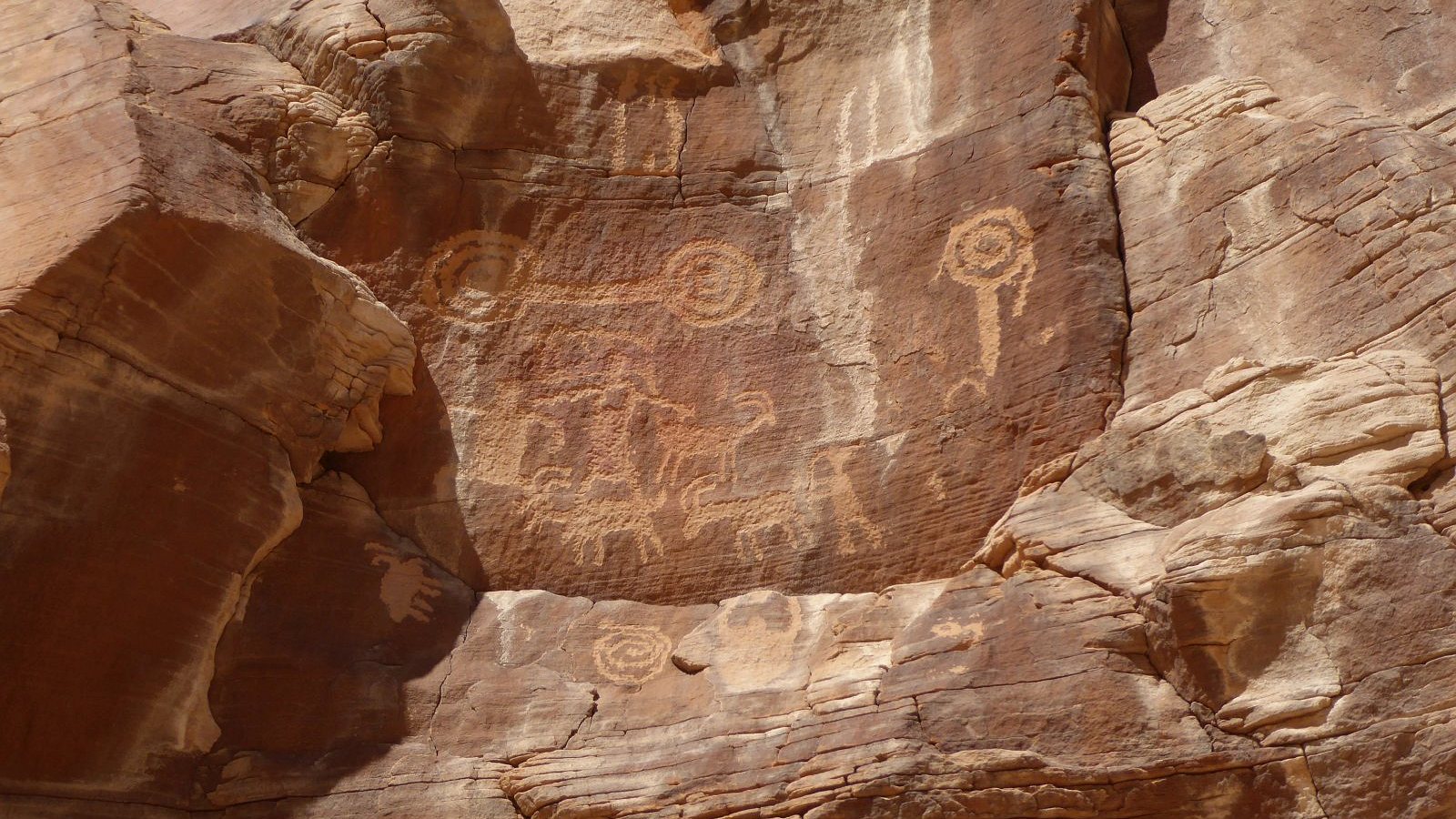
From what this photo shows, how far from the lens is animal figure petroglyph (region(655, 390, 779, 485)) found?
641 centimetres

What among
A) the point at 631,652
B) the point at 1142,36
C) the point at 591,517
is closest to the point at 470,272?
the point at 591,517

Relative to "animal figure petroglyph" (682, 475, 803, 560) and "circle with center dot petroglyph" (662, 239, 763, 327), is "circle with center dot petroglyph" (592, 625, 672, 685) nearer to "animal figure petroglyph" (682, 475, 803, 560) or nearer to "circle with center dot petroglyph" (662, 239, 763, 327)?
"animal figure petroglyph" (682, 475, 803, 560)

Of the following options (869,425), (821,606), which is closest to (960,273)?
(869,425)

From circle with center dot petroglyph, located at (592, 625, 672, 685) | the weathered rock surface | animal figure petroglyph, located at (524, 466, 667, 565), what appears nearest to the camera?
the weathered rock surface

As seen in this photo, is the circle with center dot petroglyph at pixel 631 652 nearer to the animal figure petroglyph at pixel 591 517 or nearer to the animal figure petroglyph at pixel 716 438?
the animal figure petroglyph at pixel 591 517

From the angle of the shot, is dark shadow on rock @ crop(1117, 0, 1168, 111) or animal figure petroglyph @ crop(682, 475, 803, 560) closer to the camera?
animal figure petroglyph @ crop(682, 475, 803, 560)

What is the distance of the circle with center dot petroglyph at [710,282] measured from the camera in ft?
22.2

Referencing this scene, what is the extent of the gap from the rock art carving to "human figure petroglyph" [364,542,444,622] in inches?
48.7

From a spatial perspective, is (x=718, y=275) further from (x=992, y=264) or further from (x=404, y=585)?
(x=404, y=585)

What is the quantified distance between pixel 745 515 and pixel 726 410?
1.81 ft

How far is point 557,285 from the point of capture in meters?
6.86

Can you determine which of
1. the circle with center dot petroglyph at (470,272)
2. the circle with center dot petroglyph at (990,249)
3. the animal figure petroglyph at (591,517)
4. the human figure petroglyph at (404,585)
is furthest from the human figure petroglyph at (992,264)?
the human figure petroglyph at (404,585)

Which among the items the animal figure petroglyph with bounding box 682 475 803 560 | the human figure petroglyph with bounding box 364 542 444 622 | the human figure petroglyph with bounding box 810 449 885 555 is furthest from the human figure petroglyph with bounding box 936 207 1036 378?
the human figure petroglyph with bounding box 364 542 444 622

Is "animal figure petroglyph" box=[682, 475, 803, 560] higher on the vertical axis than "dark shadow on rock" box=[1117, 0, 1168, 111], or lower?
lower
